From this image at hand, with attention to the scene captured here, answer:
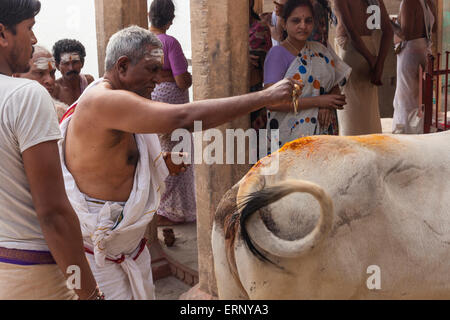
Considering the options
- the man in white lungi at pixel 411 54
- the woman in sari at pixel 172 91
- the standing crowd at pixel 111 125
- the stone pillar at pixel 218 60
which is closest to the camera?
the standing crowd at pixel 111 125

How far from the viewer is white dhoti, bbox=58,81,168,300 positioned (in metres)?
2.71

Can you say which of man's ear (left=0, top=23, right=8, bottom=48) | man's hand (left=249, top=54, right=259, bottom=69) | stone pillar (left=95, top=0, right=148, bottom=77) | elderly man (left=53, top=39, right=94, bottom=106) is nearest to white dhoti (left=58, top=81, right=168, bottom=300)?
man's ear (left=0, top=23, right=8, bottom=48)

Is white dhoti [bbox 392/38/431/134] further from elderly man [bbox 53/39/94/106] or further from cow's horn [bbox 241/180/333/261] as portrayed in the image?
cow's horn [bbox 241/180/333/261]

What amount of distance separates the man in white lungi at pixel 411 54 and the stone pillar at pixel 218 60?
3.25 meters

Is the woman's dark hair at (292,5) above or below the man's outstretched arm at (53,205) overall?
above

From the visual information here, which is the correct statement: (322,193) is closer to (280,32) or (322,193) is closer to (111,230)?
(111,230)

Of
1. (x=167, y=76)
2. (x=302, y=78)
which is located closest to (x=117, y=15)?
(x=167, y=76)

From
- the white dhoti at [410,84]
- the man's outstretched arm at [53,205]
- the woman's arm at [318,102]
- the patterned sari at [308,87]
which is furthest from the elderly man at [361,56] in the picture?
the man's outstretched arm at [53,205]

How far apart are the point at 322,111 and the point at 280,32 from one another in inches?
51.3

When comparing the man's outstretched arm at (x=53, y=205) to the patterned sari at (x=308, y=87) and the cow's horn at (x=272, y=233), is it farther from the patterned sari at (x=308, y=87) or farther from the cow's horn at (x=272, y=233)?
the patterned sari at (x=308, y=87)

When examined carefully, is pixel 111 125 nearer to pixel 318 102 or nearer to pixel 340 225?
pixel 340 225

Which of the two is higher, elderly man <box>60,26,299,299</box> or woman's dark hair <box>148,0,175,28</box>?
woman's dark hair <box>148,0,175,28</box>

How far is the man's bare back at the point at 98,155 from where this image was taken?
2.56 m

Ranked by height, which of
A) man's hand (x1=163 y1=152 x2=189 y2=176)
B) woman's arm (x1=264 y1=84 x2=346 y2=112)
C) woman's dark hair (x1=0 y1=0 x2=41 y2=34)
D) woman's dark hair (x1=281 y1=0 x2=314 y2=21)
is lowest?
man's hand (x1=163 y1=152 x2=189 y2=176)
